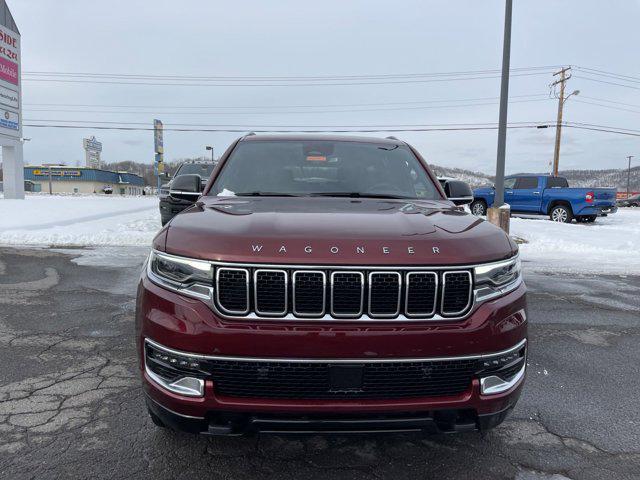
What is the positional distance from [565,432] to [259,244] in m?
2.24

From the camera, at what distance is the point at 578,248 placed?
38.3 feet

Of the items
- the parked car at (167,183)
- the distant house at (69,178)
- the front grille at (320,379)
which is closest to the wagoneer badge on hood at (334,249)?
the front grille at (320,379)

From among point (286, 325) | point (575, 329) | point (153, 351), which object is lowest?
point (575, 329)

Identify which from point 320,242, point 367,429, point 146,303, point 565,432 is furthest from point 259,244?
point 565,432

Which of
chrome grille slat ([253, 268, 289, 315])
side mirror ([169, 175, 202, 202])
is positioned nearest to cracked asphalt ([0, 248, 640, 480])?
chrome grille slat ([253, 268, 289, 315])

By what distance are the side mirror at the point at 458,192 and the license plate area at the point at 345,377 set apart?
2261 millimetres

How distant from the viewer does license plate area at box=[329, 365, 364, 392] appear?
2.09 meters

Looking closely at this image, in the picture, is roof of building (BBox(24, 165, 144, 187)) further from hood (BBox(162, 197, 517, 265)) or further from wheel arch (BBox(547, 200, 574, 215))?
hood (BBox(162, 197, 517, 265))

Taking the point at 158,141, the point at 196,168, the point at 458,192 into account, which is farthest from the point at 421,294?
the point at 158,141

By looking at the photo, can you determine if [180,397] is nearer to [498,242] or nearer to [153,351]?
[153,351]

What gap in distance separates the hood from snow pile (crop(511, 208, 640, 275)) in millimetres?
7406

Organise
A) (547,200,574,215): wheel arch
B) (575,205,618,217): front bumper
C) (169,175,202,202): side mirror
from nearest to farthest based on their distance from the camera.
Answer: (169,175,202,202): side mirror
(575,205,618,217): front bumper
(547,200,574,215): wheel arch

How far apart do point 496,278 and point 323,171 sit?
1768 millimetres

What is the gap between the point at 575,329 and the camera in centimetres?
517
